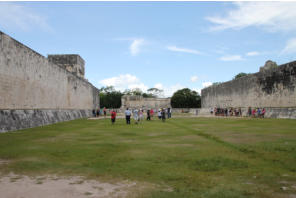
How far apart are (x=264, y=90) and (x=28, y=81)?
17051mm

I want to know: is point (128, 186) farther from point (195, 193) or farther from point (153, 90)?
point (153, 90)

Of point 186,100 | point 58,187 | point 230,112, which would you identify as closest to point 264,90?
point 230,112

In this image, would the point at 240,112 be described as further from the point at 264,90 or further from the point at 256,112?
the point at 264,90

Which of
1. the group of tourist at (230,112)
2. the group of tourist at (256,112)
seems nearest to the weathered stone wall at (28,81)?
the group of tourist at (256,112)

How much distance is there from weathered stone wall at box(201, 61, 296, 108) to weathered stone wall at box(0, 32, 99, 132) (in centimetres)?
1518

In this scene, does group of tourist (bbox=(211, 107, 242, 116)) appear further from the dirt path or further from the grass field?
the dirt path

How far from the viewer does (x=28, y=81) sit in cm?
1347

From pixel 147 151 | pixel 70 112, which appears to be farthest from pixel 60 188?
pixel 70 112

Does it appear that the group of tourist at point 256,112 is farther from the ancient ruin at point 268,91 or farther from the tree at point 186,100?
the tree at point 186,100

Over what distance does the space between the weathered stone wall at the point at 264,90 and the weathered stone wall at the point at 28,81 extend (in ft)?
49.8

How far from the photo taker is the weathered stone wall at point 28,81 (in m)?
11.3

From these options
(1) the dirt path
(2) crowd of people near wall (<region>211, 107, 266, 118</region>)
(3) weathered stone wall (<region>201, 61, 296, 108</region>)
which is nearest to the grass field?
(1) the dirt path

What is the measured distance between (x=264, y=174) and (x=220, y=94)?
29.0 m

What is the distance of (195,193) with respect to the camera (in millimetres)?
3115
